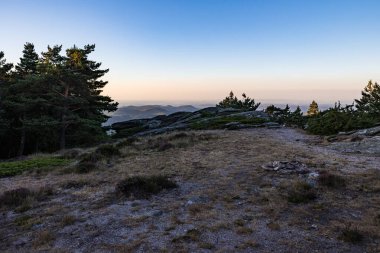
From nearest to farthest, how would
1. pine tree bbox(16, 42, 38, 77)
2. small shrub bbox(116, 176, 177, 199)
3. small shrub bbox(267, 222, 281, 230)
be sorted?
small shrub bbox(267, 222, 281, 230) < small shrub bbox(116, 176, 177, 199) < pine tree bbox(16, 42, 38, 77)

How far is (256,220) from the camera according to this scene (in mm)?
7594

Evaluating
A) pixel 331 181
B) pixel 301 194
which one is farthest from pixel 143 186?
pixel 331 181

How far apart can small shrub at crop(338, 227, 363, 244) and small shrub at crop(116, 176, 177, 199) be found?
595cm

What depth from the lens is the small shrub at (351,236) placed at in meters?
6.30

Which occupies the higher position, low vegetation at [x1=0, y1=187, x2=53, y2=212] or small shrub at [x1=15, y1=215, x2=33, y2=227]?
low vegetation at [x1=0, y1=187, x2=53, y2=212]

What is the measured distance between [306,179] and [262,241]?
204 inches

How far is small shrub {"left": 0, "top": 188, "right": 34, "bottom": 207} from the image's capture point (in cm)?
1020

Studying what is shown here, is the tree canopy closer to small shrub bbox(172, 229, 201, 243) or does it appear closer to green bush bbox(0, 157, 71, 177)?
green bush bbox(0, 157, 71, 177)

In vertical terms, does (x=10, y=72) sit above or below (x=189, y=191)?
above

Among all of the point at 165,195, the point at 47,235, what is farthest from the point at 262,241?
the point at 47,235

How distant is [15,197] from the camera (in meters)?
10.5

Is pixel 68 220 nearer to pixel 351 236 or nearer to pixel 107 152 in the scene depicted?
pixel 351 236

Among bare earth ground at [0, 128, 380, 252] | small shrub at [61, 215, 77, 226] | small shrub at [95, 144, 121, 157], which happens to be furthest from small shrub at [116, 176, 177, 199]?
small shrub at [95, 144, 121, 157]

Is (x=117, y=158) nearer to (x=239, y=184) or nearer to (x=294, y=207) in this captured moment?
(x=239, y=184)
